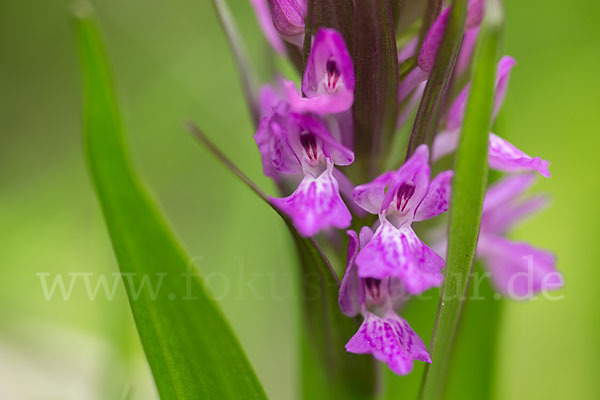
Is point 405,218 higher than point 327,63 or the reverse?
the reverse

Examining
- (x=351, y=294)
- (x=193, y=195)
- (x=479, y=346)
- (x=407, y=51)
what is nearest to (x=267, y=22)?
(x=407, y=51)

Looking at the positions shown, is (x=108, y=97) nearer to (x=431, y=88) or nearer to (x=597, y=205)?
(x=431, y=88)

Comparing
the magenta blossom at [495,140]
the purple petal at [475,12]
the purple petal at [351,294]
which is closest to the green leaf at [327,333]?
the purple petal at [351,294]

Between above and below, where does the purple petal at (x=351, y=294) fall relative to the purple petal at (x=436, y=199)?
below

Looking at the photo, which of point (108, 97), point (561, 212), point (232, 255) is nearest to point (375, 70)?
point (108, 97)

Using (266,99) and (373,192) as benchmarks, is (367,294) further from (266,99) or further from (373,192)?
(266,99)

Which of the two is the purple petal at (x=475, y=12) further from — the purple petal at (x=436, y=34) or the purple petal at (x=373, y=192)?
the purple petal at (x=373, y=192)

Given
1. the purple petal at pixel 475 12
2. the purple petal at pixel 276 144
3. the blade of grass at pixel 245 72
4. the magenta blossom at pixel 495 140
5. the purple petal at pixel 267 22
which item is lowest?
the purple petal at pixel 276 144
